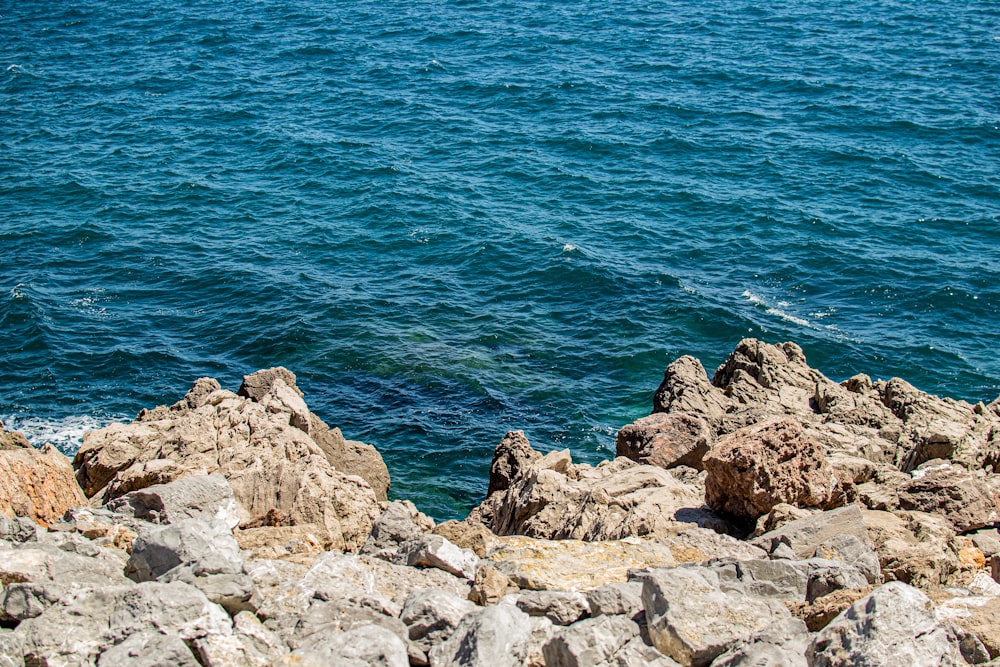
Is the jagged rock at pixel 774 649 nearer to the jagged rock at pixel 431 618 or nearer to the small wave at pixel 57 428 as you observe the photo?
the jagged rock at pixel 431 618

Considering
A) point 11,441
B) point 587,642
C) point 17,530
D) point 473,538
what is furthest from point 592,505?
point 11,441

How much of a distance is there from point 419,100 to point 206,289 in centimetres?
3138

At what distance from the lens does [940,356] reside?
44.2m

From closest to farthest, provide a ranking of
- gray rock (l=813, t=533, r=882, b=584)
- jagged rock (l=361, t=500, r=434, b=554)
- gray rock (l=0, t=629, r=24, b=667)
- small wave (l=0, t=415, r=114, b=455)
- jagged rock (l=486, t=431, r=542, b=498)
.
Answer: gray rock (l=0, t=629, r=24, b=667), gray rock (l=813, t=533, r=882, b=584), jagged rock (l=361, t=500, r=434, b=554), jagged rock (l=486, t=431, r=542, b=498), small wave (l=0, t=415, r=114, b=455)

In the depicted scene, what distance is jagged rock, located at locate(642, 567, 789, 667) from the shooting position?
1302 centimetres

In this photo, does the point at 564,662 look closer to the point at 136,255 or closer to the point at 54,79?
the point at 136,255

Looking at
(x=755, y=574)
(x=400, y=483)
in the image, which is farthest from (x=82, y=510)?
(x=400, y=483)

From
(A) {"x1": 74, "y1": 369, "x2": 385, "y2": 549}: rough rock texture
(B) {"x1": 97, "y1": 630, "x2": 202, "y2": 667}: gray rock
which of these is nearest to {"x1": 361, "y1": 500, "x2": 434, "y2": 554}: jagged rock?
(A) {"x1": 74, "y1": 369, "x2": 385, "y2": 549}: rough rock texture

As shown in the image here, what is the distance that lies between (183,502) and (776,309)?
34.2m

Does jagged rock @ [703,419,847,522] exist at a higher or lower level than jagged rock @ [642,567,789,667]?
lower

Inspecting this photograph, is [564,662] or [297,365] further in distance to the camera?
[297,365]

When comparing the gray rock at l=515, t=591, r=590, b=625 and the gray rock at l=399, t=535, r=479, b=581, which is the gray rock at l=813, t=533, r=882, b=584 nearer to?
the gray rock at l=515, t=591, r=590, b=625

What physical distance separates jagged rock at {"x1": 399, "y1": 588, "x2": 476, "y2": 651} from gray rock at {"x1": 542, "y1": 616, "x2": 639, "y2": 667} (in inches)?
59.3

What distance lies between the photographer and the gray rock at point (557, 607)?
45.8ft
